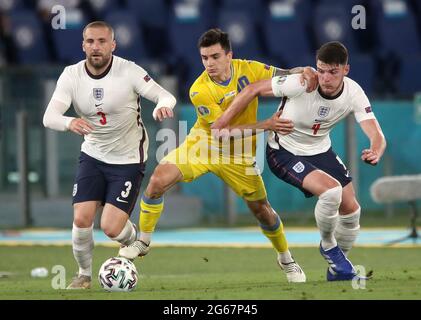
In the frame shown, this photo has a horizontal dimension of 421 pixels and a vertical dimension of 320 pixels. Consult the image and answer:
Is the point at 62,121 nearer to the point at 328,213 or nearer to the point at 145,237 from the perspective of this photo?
the point at 145,237

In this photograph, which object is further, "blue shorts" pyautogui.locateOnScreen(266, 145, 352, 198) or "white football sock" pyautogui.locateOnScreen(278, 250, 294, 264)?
"white football sock" pyautogui.locateOnScreen(278, 250, 294, 264)

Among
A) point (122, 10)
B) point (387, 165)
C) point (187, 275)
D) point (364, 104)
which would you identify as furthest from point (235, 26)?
point (364, 104)

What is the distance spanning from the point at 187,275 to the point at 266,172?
16.5 ft

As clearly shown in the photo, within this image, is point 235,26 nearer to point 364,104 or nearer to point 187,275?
point 187,275

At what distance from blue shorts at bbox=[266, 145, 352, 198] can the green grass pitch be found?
0.90m

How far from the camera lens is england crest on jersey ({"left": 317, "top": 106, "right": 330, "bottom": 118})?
1037 centimetres

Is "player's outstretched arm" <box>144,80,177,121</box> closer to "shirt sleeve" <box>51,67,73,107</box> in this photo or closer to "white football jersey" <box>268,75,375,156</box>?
"shirt sleeve" <box>51,67,73,107</box>

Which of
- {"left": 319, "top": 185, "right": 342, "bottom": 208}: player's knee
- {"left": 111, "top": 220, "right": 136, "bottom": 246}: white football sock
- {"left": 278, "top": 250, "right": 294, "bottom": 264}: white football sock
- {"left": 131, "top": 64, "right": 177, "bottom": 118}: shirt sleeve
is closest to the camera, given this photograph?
{"left": 319, "top": 185, "right": 342, "bottom": 208}: player's knee

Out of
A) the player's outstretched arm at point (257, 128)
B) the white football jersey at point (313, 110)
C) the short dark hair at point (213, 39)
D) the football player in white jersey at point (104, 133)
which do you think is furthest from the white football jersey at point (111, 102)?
the white football jersey at point (313, 110)

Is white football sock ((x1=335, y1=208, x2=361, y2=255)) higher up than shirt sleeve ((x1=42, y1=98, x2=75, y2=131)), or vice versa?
shirt sleeve ((x1=42, y1=98, x2=75, y2=131))

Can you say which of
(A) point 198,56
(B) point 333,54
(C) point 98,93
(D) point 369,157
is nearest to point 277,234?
(D) point 369,157

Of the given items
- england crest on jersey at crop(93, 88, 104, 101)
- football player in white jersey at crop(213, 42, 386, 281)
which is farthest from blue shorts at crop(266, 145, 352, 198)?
england crest on jersey at crop(93, 88, 104, 101)

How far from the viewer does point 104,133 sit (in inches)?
409

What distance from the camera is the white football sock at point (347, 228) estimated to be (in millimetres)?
10531
